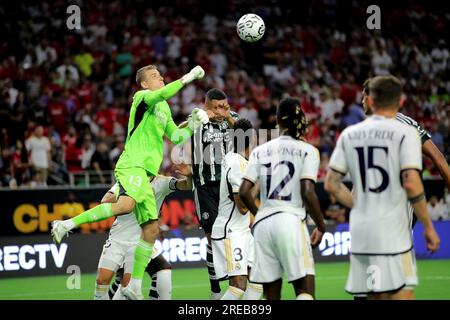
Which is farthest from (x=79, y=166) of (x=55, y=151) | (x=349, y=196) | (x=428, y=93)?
(x=349, y=196)

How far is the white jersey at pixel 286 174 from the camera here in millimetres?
8227

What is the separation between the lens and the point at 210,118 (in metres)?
11.2

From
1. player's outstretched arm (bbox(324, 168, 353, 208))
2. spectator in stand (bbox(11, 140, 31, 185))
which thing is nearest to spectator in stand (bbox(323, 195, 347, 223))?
spectator in stand (bbox(11, 140, 31, 185))

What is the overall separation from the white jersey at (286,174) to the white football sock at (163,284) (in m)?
2.72

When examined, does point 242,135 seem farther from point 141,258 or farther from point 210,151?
point 141,258

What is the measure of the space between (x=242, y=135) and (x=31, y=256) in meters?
7.94

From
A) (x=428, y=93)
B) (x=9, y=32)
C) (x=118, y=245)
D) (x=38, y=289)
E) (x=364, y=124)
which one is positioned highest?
(x=9, y=32)

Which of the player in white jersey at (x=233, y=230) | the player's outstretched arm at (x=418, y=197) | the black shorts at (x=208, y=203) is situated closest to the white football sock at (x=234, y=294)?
the player in white jersey at (x=233, y=230)

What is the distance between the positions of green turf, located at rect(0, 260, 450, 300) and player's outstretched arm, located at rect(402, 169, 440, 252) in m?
5.94

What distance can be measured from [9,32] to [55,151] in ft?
17.1

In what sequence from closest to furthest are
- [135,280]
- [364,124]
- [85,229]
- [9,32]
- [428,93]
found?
1. [364,124]
2. [135,280]
3. [85,229]
4. [9,32]
5. [428,93]

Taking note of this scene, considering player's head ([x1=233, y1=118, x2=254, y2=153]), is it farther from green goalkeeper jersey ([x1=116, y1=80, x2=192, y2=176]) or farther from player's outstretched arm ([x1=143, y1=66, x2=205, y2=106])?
player's outstretched arm ([x1=143, y1=66, x2=205, y2=106])

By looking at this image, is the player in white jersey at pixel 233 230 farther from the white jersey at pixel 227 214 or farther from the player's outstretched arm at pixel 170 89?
the player's outstretched arm at pixel 170 89

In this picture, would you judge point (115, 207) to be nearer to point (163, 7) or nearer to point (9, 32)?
point (9, 32)
